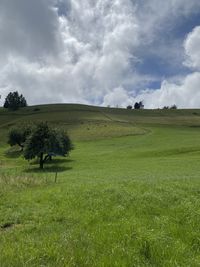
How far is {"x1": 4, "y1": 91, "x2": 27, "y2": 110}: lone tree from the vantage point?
18700 centimetres

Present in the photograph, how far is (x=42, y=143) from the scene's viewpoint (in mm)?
59281

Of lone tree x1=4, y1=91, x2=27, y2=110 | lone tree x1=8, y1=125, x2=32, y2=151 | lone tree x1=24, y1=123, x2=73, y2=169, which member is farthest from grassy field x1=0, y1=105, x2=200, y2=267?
lone tree x1=4, y1=91, x2=27, y2=110

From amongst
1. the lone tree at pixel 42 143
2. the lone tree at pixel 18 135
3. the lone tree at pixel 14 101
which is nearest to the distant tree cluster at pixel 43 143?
the lone tree at pixel 42 143

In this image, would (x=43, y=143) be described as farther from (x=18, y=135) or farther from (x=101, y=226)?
(x=101, y=226)

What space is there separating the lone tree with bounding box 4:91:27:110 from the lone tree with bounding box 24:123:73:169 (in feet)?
421

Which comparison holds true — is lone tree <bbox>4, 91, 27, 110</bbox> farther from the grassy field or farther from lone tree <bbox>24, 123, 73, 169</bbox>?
the grassy field

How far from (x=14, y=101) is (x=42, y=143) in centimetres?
13480

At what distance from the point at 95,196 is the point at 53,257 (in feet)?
23.7

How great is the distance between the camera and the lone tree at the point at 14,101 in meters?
187

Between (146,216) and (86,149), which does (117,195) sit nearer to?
(146,216)

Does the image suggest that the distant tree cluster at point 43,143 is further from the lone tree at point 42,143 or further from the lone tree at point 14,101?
the lone tree at point 14,101

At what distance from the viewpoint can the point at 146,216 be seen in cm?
1197

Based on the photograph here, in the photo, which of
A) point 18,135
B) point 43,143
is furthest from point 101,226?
point 18,135

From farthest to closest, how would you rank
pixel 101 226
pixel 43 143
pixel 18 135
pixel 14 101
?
pixel 14 101 < pixel 18 135 < pixel 43 143 < pixel 101 226
